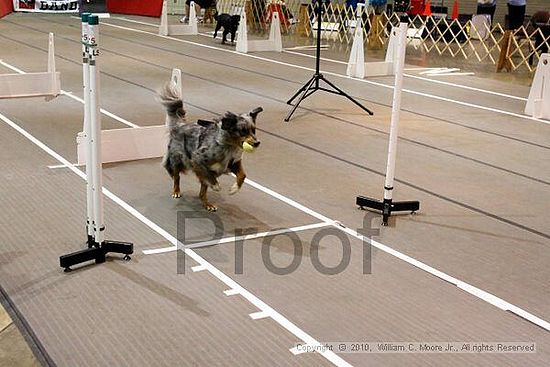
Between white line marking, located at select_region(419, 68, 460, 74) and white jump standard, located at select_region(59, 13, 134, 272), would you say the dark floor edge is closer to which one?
white jump standard, located at select_region(59, 13, 134, 272)


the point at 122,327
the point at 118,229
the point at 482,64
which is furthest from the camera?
the point at 482,64

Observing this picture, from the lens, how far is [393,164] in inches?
156

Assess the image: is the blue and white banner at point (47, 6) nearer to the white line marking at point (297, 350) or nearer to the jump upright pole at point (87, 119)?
the jump upright pole at point (87, 119)

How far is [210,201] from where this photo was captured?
169 inches

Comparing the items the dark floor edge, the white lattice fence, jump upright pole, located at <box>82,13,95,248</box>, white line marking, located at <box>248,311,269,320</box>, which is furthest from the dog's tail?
the white lattice fence

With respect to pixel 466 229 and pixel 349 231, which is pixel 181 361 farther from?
pixel 466 229

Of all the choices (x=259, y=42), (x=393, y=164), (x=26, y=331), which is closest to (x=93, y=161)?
(x=26, y=331)

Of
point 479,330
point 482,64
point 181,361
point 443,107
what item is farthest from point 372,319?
point 482,64

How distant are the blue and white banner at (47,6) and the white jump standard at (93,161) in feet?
55.9

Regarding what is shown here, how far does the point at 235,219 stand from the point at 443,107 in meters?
4.40

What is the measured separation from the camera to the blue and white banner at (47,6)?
18.7 metres

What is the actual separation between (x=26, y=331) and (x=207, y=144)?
5.40 ft

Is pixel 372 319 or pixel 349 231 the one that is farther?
pixel 349 231

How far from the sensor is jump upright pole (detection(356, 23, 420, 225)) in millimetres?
3742
